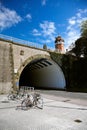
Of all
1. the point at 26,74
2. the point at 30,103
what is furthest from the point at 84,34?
the point at 30,103

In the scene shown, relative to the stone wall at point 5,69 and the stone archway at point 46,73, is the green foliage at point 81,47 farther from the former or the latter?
the stone wall at point 5,69

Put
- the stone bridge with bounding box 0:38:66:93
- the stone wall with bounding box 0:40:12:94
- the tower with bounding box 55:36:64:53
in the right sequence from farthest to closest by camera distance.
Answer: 1. the tower with bounding box 55:36:64:53
2. the stone bridge with bounding box 0:38:66:93
3. the stone wall with bounding box 0:40:12:94

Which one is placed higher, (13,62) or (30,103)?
(13,62)

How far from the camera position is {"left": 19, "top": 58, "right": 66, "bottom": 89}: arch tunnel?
96.2ft

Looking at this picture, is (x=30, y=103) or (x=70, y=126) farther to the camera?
(x=30, y=103)

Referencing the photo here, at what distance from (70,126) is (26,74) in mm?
32950

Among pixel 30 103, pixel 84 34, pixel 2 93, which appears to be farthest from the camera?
pixel 84 34

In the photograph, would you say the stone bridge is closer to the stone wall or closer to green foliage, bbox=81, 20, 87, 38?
the stone wall

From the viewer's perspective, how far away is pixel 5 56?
2081cm

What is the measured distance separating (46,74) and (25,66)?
316 inches

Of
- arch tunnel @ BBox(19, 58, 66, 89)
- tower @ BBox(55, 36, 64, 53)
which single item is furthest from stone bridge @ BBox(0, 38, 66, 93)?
tower @ BBox(55, 36, 64, 53)

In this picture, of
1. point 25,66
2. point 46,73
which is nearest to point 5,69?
point 25,66

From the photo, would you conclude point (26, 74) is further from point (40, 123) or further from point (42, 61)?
point (40, 123)

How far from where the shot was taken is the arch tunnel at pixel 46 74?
2931 cm
